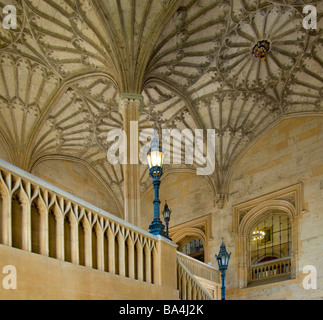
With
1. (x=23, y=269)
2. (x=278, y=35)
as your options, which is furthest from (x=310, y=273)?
(x=23, y=269)

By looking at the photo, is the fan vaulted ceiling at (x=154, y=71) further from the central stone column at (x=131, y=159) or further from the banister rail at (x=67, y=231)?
the banister rail at (x=67, y=231)

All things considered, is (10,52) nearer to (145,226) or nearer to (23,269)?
(145,226)

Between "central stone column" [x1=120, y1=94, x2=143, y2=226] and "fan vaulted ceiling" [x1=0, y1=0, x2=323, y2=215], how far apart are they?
1.18 ft

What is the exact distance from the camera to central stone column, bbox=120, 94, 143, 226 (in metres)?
12.0

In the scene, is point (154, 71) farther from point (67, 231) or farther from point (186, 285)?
point (67, 231)

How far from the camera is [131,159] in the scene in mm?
12484

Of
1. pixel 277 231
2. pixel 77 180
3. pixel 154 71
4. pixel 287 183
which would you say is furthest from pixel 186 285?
pixel 77 180

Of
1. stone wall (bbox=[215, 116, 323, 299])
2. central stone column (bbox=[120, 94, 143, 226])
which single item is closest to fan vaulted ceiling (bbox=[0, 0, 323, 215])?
central stone column (bbox=[120, 94, 143, 226])

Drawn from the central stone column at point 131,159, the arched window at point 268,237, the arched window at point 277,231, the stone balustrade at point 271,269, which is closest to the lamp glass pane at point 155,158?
the central stone column at point 131,159

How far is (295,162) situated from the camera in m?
17.0

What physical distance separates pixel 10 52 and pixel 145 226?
393 inches

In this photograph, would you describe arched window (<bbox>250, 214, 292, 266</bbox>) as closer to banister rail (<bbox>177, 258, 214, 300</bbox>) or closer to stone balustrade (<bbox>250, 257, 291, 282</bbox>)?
stone balustrade (<bbox>250, 257, 291, 282</bbox>)
